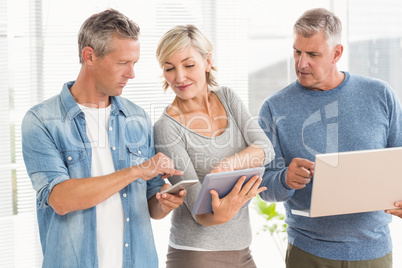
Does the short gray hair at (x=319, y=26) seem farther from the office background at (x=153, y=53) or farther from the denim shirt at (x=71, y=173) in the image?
the office background at (x=153, y=53)

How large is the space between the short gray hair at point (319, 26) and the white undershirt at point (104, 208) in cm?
93

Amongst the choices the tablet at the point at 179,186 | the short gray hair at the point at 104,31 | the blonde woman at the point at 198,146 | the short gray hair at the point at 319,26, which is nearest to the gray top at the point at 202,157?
the blonde woman at the point at 198,146

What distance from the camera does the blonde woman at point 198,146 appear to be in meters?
1.65

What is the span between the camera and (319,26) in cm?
185

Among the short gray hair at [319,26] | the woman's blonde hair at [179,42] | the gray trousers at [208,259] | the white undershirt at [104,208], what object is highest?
the short gray hair at [319,26]

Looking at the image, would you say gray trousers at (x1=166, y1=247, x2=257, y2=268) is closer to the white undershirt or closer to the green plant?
the white undershirt

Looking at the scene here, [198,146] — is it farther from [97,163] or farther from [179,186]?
[97,163]

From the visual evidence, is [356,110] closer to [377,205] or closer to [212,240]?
[377,205]

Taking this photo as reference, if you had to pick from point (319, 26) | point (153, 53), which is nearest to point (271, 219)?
point (153, 53)

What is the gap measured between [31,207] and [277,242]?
1.85 metres

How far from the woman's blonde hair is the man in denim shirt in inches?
4.5

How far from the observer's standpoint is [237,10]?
312 centimetres

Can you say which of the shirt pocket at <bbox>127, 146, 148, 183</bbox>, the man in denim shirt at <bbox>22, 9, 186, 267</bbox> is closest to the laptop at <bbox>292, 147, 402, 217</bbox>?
the man in denim shirt at <bbox>22, 9, 186, 267</bbox>

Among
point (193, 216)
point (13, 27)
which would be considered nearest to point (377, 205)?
point (193, 216)
